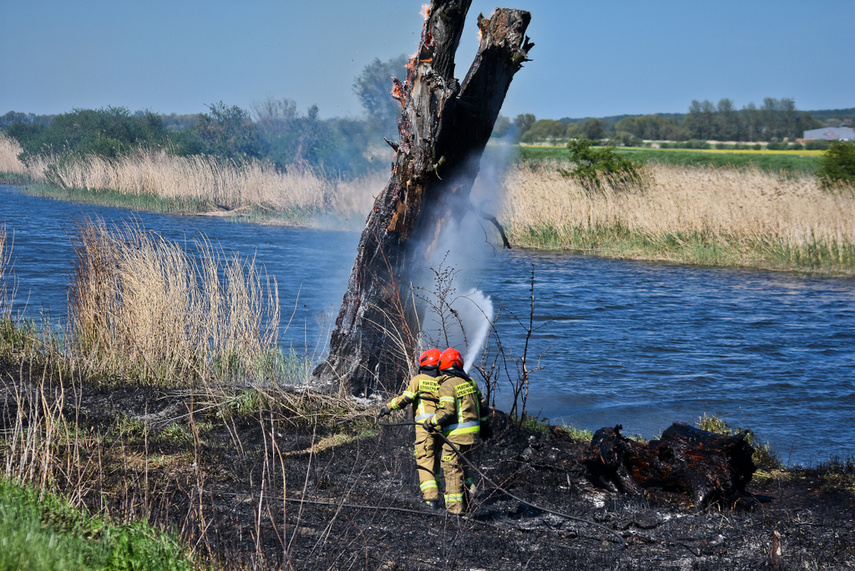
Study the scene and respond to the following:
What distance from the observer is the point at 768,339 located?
13195 millimetres

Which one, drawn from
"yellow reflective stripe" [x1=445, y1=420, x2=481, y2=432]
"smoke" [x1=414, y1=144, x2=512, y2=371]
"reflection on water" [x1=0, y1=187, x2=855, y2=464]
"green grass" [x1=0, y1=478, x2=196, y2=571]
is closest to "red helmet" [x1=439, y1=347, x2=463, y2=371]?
"yellow reflective stripe" [x1=445, y1=420, x2=481, y2=432]

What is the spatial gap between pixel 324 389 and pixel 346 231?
19.8 m

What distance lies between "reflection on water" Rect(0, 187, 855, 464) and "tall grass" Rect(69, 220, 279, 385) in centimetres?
72

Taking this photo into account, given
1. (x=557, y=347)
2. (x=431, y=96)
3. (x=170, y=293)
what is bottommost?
(x=557, y=347)

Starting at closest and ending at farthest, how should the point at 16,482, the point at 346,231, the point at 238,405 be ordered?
the point at 16,482
the point at 238,405
the point at 346,231

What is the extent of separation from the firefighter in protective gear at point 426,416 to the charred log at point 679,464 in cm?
123

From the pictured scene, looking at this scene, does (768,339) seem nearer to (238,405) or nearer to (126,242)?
(238,405)

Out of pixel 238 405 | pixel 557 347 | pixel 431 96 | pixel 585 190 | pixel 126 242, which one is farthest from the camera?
pixel 585 190

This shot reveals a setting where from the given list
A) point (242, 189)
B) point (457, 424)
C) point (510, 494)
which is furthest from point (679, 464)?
point (242, 189)

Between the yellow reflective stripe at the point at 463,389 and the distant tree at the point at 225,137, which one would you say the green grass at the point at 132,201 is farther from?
the yellow reflective stripe at the point at 463,389

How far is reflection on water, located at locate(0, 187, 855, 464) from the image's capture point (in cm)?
916

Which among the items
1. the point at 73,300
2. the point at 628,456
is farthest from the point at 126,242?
the point at 628,456

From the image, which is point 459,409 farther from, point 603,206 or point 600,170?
point 600,170

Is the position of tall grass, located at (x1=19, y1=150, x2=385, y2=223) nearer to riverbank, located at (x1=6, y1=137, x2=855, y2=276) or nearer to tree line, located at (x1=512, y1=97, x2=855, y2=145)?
riverbank, located at (x1=6, y1=137, x2=855, y2=276)
